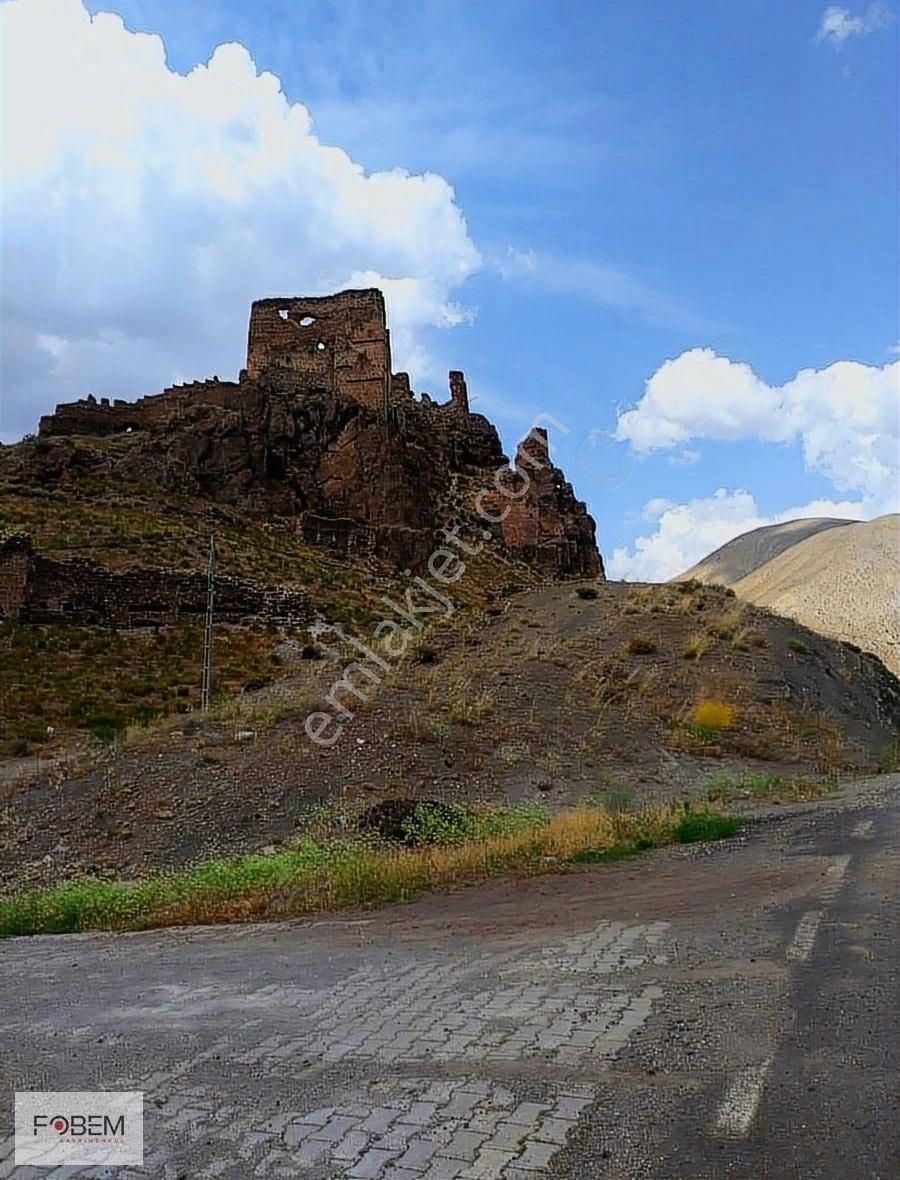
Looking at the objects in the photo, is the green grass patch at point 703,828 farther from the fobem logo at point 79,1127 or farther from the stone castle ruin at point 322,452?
the stone castle ruin at point 322,452

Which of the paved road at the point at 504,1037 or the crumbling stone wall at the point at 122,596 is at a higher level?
the crumbling stone wall at the point at 122,596

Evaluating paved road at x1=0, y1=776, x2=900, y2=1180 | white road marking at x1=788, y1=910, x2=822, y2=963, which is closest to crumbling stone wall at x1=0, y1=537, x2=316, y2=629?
paved road at x1=0, y1=776, x2=900, y2=1180

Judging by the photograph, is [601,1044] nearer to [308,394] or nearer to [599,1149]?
[599,1149]

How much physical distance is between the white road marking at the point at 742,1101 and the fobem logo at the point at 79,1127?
6.56 feet

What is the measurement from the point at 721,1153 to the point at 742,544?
417 feet

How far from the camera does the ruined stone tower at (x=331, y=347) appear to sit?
149ft

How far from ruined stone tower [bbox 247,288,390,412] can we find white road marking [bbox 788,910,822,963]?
39932 mm

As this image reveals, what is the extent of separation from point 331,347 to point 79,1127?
1762 inches

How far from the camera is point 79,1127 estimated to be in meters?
3.75

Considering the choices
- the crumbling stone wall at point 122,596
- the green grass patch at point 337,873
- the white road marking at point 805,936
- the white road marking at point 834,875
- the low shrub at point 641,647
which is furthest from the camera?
the crumbling stone wall at point 122,596

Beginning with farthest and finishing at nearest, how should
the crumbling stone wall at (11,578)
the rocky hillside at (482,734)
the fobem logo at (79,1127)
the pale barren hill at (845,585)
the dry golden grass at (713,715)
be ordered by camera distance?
1. the pale barren hill at (845,585)
2. the crumbling stone wall at (11,578)
3. the dry golden grass at (713,715)
4. the rocky hillside at (482,734)
5. the fobem logo at (79,1127)

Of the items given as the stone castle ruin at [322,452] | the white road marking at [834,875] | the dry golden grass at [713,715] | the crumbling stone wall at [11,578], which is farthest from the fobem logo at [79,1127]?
the stone castle ruin at [322,452]

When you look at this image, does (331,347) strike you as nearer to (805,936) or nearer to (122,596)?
(122,596)

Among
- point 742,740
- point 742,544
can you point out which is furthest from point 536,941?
point 742,544
